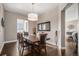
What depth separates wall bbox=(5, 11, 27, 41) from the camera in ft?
5.54

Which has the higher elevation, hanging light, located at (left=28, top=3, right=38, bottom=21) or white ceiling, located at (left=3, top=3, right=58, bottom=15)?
white ceiling, located at (left=3, top=3, right=58, bottom=15)

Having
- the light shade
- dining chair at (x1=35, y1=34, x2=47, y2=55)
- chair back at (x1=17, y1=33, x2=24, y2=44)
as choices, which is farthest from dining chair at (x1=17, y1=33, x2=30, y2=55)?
the light shade

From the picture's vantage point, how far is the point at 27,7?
171 cm

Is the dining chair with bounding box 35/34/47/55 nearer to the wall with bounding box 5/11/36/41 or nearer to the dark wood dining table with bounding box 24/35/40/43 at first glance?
the dark wood dining table with bounding box 24/35/40/43

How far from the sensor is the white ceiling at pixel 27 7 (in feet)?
5.54

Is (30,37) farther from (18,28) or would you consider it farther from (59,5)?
(59,5)

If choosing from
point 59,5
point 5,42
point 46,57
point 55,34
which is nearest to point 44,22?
point 55,34

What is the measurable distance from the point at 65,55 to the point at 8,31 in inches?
45.1

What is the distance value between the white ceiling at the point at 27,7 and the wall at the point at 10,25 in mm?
79

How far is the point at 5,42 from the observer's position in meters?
1.67

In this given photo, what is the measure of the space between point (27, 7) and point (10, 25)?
18.3 inches

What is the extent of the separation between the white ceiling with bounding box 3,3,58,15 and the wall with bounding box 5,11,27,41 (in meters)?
0.08

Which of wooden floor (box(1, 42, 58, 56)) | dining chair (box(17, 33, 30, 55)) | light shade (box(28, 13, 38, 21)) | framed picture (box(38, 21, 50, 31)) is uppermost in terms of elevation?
light shade (box(28, 13, 38, 21))

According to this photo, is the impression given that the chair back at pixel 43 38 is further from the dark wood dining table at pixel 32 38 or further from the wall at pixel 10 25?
the wall at pixel 10 25
